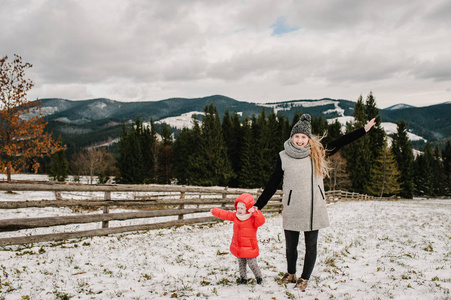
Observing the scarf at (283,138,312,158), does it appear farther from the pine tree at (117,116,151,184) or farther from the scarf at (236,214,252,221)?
the pine tree at (117,116,151,184)

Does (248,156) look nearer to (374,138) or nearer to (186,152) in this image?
(186,152)

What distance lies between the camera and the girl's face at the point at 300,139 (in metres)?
3.99

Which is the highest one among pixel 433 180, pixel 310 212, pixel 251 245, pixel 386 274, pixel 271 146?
pixel 271 146

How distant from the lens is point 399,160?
146 ft

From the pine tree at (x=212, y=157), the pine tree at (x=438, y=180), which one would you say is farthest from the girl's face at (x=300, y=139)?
the pine tree at (x=438, y=180)

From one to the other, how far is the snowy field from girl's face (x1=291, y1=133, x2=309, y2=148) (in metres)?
2.26

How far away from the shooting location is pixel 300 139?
4.00 m

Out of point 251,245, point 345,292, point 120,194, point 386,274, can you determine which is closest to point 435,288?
point 386,274

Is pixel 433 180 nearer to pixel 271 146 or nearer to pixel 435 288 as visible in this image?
pixel 271 146

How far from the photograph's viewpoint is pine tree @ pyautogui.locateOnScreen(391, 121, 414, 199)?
42.9 metres

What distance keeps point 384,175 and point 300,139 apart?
3989 cm

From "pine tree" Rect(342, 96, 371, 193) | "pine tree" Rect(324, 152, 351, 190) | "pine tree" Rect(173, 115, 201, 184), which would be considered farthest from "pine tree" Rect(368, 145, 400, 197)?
"pine tree" Rect(173, 115, 201, 184)

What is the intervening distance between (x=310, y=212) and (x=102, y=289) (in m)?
3.59

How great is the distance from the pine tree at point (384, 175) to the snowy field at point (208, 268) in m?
32.4
